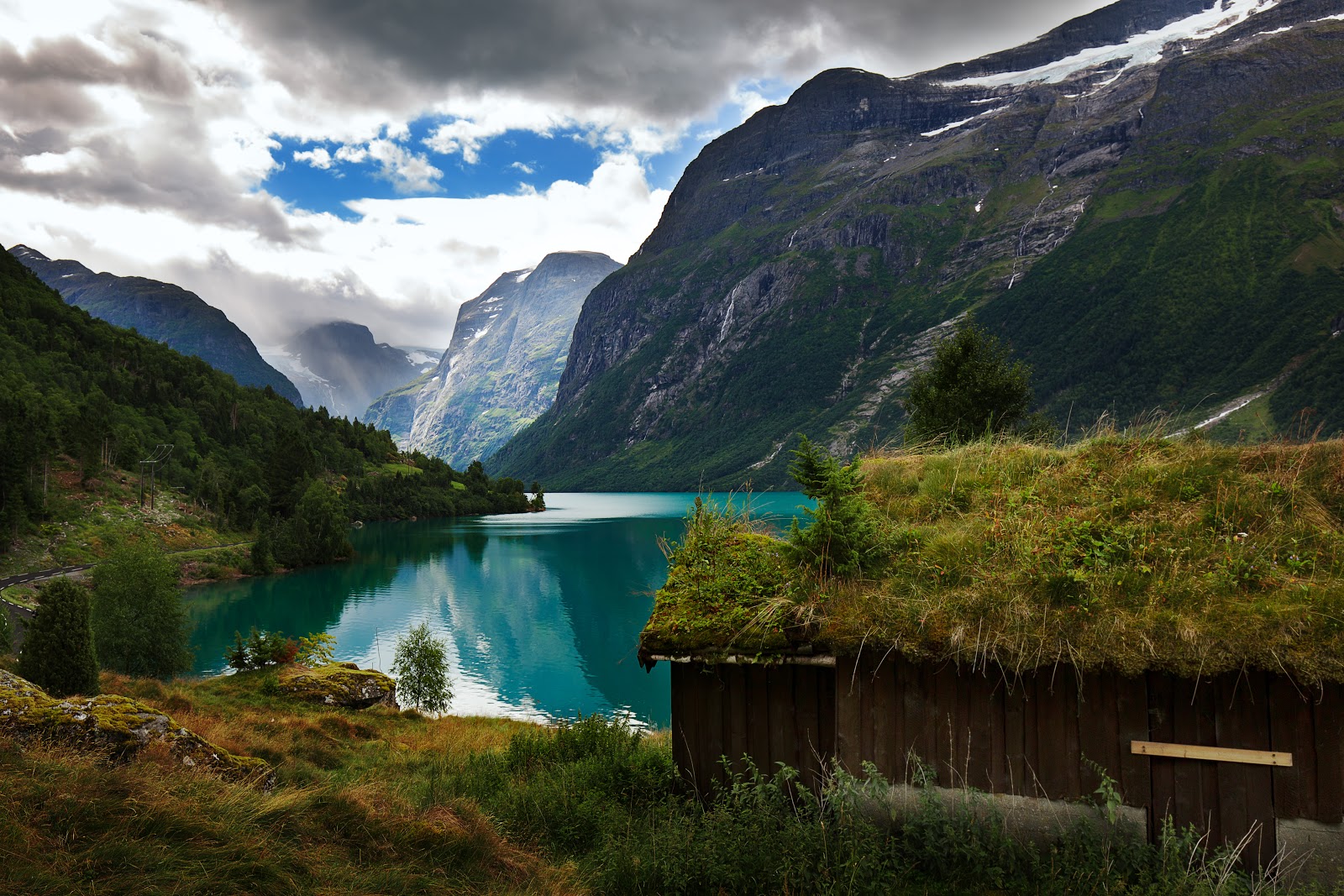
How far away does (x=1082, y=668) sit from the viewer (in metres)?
7.62

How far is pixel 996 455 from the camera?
12.1m

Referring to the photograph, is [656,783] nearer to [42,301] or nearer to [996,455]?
[996,455]

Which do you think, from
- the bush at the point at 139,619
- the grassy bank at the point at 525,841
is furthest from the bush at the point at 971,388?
the bush at the point at 139,619

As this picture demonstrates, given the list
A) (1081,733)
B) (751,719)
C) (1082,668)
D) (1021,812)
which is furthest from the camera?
(751,719)

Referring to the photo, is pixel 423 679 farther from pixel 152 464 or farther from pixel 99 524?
pixel 152 464

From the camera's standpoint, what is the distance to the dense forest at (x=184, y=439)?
91.6 meters

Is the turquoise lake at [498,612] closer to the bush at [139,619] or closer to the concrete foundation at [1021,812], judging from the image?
the concrete foundation at [1021,812]

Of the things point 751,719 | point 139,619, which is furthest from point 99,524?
point 751,719

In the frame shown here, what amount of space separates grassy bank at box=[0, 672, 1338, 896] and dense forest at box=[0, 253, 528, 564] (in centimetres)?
9230

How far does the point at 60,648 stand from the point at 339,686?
10.2 meters

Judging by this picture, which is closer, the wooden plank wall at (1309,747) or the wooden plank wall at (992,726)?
the wooden plank wall at (1309,747)

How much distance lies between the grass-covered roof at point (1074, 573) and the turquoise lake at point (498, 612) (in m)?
4.09

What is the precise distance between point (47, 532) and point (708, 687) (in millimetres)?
98964

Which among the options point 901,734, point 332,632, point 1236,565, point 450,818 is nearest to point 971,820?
point 901,734
